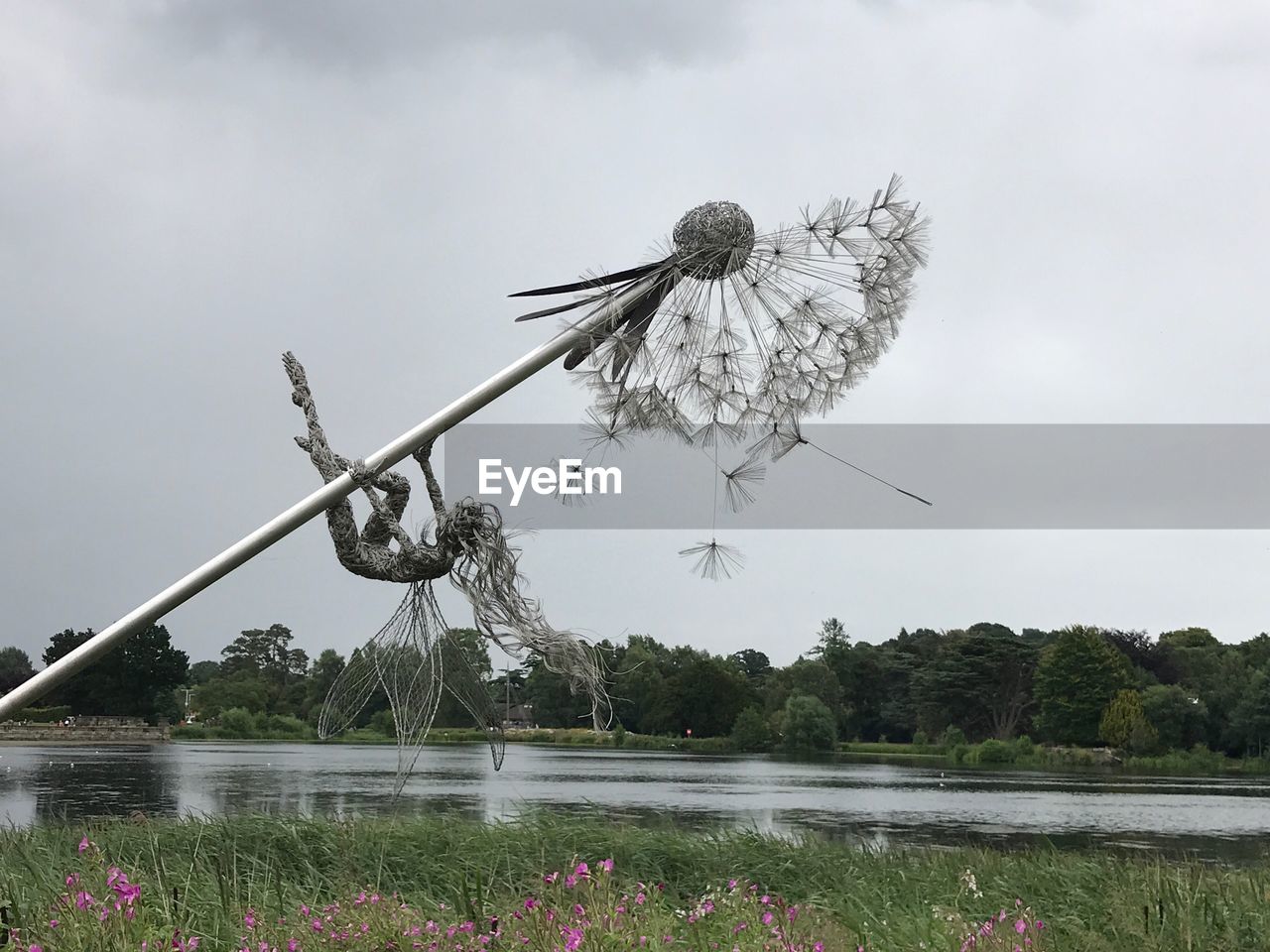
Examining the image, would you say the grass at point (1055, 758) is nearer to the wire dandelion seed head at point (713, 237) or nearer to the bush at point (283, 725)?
the bush at point (283, 725)

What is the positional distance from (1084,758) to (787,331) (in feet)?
199

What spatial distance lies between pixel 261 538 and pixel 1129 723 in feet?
191

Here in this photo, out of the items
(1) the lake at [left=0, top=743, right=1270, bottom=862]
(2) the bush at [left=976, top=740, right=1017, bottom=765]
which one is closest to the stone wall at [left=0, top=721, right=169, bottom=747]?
(1) the lake at [left=0, top=743, right=1270, bottom=862]

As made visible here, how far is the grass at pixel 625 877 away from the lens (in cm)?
662

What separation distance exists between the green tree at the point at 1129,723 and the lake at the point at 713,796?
319cm

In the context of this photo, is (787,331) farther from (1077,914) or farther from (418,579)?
(1077,914)

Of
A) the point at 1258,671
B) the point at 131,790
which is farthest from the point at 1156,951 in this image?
the point at 1258,671

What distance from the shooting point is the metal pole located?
15.9ft

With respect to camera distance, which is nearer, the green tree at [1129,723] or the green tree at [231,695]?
the green tree at [1129,723]

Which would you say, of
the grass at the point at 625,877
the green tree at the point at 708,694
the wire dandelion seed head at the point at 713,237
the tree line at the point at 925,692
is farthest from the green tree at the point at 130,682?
the wire dandelion seed head at the point at 713,237

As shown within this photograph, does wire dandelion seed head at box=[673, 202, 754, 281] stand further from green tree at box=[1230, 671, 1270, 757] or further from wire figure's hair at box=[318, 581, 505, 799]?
green tree at box=[1230, 671, 1270, 757]

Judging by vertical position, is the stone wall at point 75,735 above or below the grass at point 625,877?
below

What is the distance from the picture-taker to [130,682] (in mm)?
58344

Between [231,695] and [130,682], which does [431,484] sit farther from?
[231,695]
